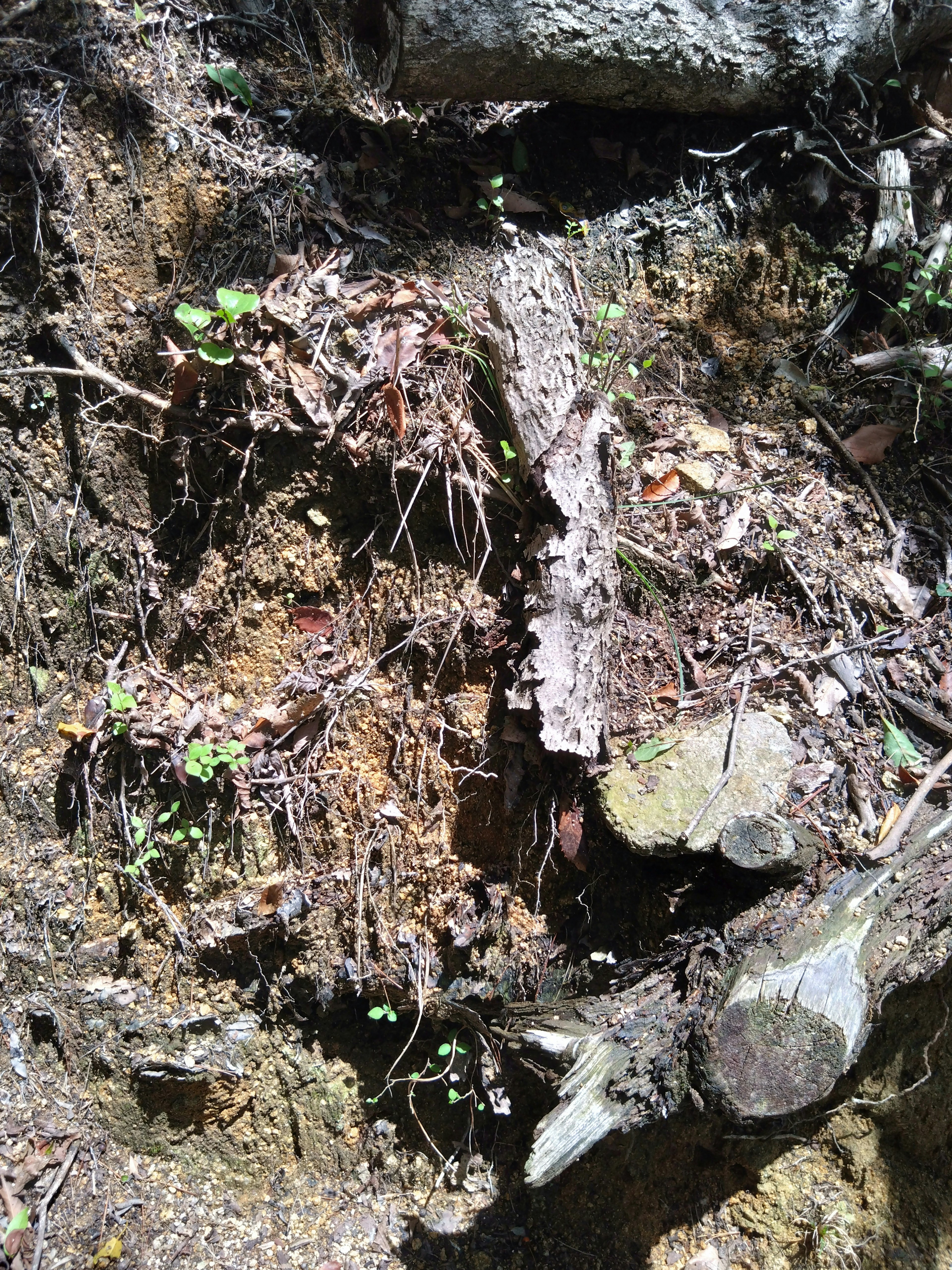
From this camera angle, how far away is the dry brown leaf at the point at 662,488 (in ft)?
8.75

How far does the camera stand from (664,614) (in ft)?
8.23

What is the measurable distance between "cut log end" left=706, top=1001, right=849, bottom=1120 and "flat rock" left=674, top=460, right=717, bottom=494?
159 cm

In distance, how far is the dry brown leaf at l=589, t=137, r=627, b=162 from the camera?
306 centimetres

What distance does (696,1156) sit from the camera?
257cm

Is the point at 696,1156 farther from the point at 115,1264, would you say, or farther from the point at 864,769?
the point at 115,1264

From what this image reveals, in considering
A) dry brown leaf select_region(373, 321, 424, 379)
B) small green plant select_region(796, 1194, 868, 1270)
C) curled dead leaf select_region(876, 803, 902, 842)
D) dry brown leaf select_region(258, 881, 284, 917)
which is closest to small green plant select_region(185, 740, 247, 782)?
dry brown leaf select_region(258, 881, 284, 917)

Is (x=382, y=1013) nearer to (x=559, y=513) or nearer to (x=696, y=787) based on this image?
(x=696, y=787)

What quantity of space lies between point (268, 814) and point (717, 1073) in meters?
1.58

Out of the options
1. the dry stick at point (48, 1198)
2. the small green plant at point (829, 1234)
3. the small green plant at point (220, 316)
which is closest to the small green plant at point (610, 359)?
the small green plant at point (220, 316)

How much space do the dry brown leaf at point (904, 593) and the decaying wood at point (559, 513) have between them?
102 cm

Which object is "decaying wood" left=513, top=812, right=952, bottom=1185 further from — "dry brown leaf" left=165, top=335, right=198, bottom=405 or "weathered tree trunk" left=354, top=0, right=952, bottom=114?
"weathered tree trunk" left=354, top=0, right=952, bottom=114

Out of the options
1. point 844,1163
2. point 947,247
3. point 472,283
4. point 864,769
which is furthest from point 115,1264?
point 947,247

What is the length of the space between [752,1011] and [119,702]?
2222 mm

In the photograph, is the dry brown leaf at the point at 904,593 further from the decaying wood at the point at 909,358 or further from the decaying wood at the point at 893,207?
the decaying wood at the point at 893,207
